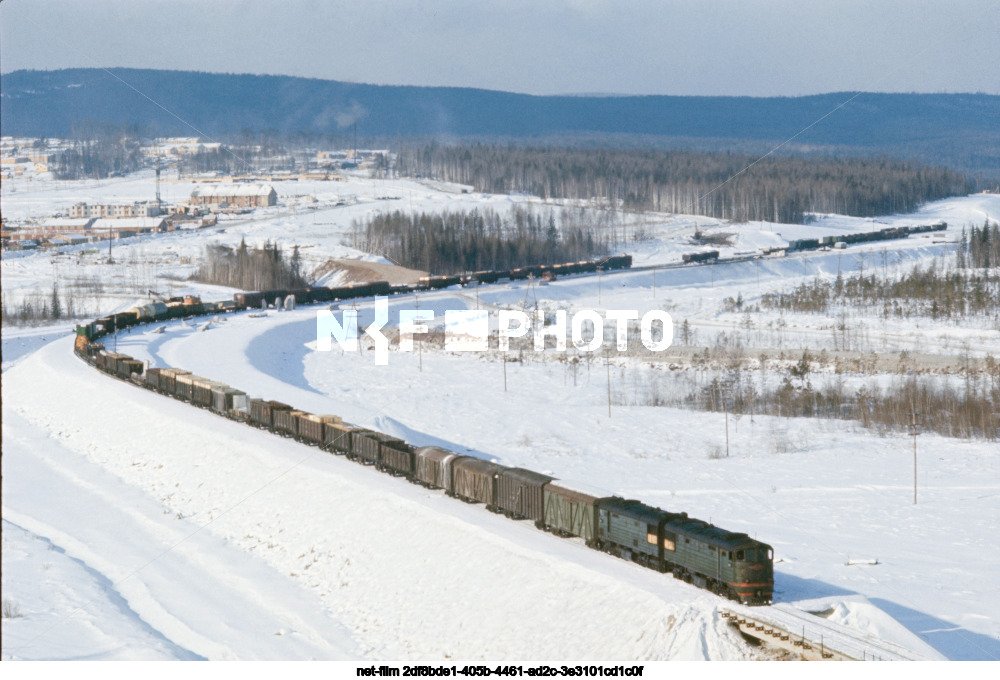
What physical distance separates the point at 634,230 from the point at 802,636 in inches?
6627

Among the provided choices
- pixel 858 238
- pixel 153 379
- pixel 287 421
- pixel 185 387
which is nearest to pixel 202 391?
pixel 185 387

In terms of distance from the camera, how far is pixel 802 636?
82.6ft

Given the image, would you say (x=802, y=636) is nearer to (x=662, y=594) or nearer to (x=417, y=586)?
(x=662, y=594)

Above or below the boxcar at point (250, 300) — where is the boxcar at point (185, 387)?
below

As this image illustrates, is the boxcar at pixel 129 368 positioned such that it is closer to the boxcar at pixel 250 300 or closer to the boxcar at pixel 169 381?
the boxcar at pixel 169 381

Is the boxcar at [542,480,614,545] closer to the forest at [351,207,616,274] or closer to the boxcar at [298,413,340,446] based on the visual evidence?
the boxcar at [298,413,340,446]

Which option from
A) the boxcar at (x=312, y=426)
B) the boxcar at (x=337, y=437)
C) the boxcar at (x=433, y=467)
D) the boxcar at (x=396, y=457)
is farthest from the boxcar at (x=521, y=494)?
the boxcar at (x=312, y=426)

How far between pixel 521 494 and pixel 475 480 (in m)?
2.76

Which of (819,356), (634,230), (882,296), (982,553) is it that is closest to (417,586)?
(982,553)

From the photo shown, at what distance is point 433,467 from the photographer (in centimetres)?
4191

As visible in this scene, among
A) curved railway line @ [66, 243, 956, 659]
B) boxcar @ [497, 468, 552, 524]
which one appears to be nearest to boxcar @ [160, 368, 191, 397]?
curved railway line @ [66, 243, 956, 659]

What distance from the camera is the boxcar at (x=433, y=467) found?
135 feet

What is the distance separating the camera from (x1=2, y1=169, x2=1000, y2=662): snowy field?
2997cm

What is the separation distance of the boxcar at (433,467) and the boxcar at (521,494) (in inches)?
128
